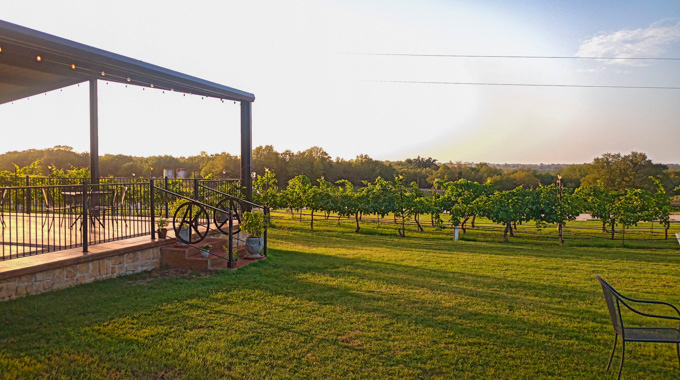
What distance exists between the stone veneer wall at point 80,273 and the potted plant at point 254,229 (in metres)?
1.27

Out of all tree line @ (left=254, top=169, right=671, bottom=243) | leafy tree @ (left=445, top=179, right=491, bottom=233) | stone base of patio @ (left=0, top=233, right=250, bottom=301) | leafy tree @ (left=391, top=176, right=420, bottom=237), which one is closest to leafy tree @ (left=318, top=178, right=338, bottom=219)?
tree line @ (left=254, top=169, right=671, bottom=243)

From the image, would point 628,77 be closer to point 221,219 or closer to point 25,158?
point 221,219

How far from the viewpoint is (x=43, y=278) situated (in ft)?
14.5

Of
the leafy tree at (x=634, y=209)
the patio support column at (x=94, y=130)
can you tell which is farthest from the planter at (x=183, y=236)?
the leafy tree at (x=634, y=209)

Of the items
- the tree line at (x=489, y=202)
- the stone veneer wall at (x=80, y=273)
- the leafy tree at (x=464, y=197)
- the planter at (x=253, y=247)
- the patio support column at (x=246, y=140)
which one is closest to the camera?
the stone veneer wall at (x=80, y=273)

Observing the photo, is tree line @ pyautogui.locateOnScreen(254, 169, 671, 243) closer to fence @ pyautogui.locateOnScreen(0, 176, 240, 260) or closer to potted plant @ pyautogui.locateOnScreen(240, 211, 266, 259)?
fence @ pyautogui.locateOnScreen(0, 176, 240, 260)

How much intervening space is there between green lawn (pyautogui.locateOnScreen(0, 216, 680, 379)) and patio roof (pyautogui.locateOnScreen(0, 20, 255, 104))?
9.62 ft

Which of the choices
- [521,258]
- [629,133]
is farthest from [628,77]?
[521,258]

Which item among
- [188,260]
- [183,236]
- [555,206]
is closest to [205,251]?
[188,260]

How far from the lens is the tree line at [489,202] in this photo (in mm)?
12000

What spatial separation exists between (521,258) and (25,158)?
20247 millimetres

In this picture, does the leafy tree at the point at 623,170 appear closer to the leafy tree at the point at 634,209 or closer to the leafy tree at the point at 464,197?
the leafy tree at the point at 634,209

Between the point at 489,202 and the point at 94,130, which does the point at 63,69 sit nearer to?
the point at 94,130

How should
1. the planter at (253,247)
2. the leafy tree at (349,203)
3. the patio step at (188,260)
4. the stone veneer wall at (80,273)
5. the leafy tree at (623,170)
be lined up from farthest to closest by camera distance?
the leafy tree at (623,170)
the leafy tree at (349,203)
the planter at (253,247)
the patio step at (188,260)
the stone veneer wall at (80,273)
